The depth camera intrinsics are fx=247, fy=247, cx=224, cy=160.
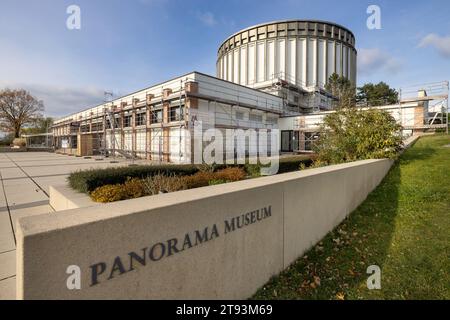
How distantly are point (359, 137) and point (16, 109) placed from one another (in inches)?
1891

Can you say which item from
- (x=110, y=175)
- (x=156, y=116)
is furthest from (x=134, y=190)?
(x=156, y=116)

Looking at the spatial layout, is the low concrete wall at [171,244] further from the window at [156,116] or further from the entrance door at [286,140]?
the entrance door at [286,140]

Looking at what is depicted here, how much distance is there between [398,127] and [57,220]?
35.3 ft

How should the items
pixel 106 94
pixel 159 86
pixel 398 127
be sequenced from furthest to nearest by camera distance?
pixel 106 94, pixel 159 86, pixel 398 127

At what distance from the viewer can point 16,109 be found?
3841 centimetres

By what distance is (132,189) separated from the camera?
513 cm

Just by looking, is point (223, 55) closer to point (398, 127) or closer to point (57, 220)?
point (398, 127)

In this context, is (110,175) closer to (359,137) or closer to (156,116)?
(359,137)

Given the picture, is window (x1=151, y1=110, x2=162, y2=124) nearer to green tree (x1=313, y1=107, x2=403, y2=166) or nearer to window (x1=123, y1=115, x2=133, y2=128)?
window (x1=123, y1=115, x2=133, y2=128)

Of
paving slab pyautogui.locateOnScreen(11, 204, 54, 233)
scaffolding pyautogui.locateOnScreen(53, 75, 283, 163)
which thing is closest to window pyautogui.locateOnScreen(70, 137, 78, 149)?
scaffolding pyautogui.locateOnScreen(53, 75, 283, 163)

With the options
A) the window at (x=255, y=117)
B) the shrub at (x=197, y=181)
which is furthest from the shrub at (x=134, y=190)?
the window at (x=255, y=117)

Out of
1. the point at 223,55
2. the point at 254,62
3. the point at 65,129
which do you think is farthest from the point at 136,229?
the point at 223,55

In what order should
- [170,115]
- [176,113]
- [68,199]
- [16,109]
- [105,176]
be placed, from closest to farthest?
[68,199]
[105,176]
[176,113]
[170,115]
[16,109]

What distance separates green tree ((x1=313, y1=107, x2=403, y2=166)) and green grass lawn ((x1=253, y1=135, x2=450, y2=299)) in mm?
2308
